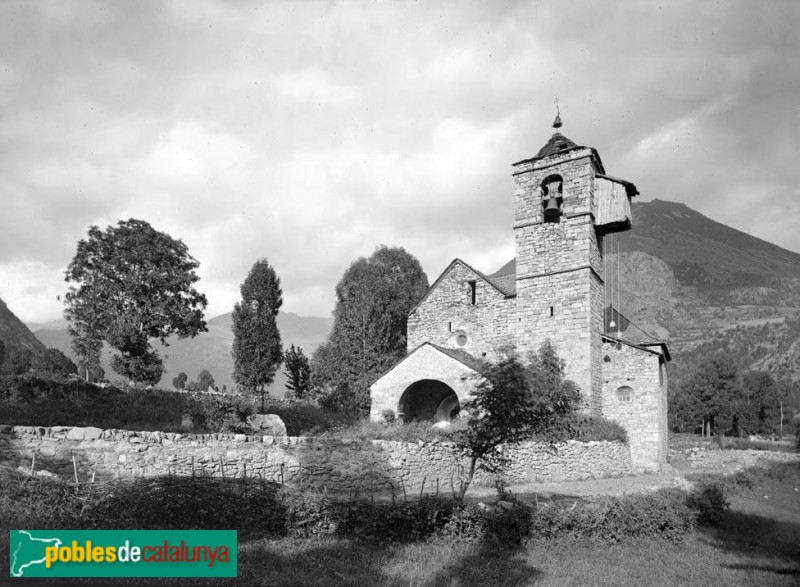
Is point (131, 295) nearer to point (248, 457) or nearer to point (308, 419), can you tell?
point (308, 419)

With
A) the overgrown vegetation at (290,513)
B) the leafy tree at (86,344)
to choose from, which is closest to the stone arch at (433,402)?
the overgrown vegetation at (290,513)

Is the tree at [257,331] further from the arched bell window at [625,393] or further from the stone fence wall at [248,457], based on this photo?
the arched bell window at [625,393]

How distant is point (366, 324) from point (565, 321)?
480 inches

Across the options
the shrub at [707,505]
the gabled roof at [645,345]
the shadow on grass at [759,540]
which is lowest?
the shadow on grass at [759,540]

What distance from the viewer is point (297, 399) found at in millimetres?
37625

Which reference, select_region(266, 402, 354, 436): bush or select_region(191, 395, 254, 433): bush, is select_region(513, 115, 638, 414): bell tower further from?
select_region(191, 395, 254, 433): bush

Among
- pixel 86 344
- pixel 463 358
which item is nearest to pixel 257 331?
pixel 86 344

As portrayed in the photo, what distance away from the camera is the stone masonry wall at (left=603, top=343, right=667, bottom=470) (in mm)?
25297

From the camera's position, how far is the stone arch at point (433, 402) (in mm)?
27547

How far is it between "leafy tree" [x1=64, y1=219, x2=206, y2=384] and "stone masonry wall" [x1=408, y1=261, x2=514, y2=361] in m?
13.0

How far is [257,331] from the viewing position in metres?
32.3

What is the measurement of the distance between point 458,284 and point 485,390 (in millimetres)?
19008

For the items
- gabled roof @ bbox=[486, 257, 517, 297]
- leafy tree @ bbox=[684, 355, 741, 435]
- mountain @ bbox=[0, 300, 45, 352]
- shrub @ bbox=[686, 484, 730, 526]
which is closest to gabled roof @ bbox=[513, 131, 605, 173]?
gabled roof @ bbox=[486, 257, 517, 297]

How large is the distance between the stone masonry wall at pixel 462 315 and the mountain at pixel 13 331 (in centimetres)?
9925
